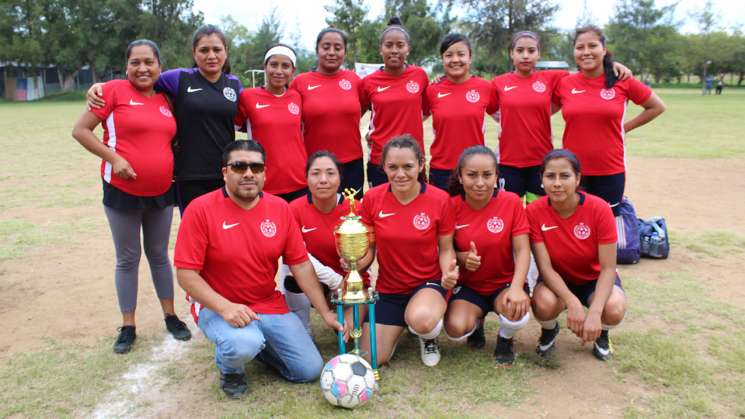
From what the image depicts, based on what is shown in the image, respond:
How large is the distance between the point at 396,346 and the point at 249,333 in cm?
111

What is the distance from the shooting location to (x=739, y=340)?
12.8 ft

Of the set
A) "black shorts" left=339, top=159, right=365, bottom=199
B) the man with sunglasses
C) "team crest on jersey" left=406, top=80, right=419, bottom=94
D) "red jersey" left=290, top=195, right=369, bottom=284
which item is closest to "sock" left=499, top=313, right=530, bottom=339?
the man with sunglasses

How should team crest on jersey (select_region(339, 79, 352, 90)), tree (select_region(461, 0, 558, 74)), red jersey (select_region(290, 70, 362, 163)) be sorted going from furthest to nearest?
1. tree (select_region(461, 0, 558, 74))
2. team crest on jersey (select_region(339, 79, 352, 90))
3. red jersey (select_region(290, 70, 362, 163))

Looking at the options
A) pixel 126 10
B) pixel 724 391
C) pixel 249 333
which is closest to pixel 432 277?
pixel 249 333

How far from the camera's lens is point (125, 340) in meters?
3.98

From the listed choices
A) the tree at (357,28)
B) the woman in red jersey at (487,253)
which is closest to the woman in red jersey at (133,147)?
the woman in red jersey at (487,253)

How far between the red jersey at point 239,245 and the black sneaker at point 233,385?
40 cm

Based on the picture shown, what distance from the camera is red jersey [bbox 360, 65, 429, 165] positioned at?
4625 mm

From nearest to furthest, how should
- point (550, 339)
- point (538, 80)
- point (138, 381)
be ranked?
point (138, 381) < point (550, 339) < point (538, 80)

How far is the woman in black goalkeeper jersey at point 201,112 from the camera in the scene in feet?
13.0

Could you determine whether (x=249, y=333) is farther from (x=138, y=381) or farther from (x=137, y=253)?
(x=137, y=253)

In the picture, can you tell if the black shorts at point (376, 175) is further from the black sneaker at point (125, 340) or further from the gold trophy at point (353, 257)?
the black sneaker at point (125, 340)

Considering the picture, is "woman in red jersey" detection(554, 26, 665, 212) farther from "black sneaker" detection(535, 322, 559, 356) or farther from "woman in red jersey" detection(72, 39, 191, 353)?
"woman in red jersey" detection(72, 39, 191, 353)

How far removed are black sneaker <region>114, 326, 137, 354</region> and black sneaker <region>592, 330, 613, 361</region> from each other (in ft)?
10.0
